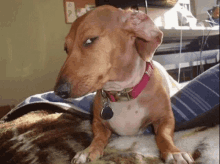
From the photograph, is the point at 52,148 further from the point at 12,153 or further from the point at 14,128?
the point at 14,128

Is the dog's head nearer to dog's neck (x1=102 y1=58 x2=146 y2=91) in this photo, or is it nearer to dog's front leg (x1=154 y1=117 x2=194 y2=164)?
dog's neck (x1=102 y1=58 x2=146 y2=91)

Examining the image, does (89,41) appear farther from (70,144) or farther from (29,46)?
(29,46)

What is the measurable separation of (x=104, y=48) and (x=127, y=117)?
31 cm

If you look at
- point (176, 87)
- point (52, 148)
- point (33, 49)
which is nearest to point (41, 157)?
point (52, 148)

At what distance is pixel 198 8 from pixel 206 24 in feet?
0.68

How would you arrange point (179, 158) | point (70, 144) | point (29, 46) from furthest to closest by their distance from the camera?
point (29, 46), point (70, 144), point (179, 158)

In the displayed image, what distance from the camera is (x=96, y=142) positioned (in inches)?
28.9

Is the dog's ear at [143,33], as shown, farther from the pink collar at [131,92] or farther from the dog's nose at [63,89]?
the dog's nose at [63,89]

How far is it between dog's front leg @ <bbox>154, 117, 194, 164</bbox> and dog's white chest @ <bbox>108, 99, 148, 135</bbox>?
0.27 ft

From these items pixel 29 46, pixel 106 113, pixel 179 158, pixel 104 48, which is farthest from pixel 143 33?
pixel 29 46

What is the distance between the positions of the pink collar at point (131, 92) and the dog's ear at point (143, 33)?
0.38 ft

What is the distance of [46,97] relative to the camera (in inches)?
55.7

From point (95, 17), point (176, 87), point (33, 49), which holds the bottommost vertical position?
point (176, 87)

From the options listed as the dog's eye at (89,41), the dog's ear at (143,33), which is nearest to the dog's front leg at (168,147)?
the dog's ear at (143,33)
